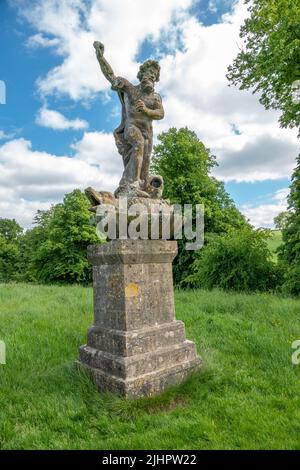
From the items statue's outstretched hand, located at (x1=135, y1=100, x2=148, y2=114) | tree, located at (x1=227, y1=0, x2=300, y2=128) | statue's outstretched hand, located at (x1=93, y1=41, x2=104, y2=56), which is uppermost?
tree, located at (x1=227, y1=0, x2=300, y2=128)

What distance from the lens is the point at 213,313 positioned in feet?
24.8

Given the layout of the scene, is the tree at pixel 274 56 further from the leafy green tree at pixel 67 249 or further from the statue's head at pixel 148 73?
the leafy green tree at pixel 67 249

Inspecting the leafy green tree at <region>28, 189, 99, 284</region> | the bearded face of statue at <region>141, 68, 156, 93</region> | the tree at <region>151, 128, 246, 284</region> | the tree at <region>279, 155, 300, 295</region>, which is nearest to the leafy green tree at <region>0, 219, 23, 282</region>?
the leafy green tree at <region>28, 189, 99, 284</region>

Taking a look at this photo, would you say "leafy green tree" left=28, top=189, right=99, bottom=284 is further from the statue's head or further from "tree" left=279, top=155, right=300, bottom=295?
the statue's head

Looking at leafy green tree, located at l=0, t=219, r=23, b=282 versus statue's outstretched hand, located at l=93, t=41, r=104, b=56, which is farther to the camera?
leafy green tree, located at l=0, t=219, r=23, b=282

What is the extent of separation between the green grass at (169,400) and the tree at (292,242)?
4.62m

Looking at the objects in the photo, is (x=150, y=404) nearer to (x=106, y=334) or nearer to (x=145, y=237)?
(x=106, y=334)

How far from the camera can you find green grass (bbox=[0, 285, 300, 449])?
2904 mm

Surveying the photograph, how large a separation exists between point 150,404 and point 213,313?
4.27m

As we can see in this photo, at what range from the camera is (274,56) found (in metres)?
10.1

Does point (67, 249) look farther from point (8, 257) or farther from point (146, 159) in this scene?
point (146, 159)

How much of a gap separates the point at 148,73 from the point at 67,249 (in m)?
22.1

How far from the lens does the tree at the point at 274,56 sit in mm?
9930
